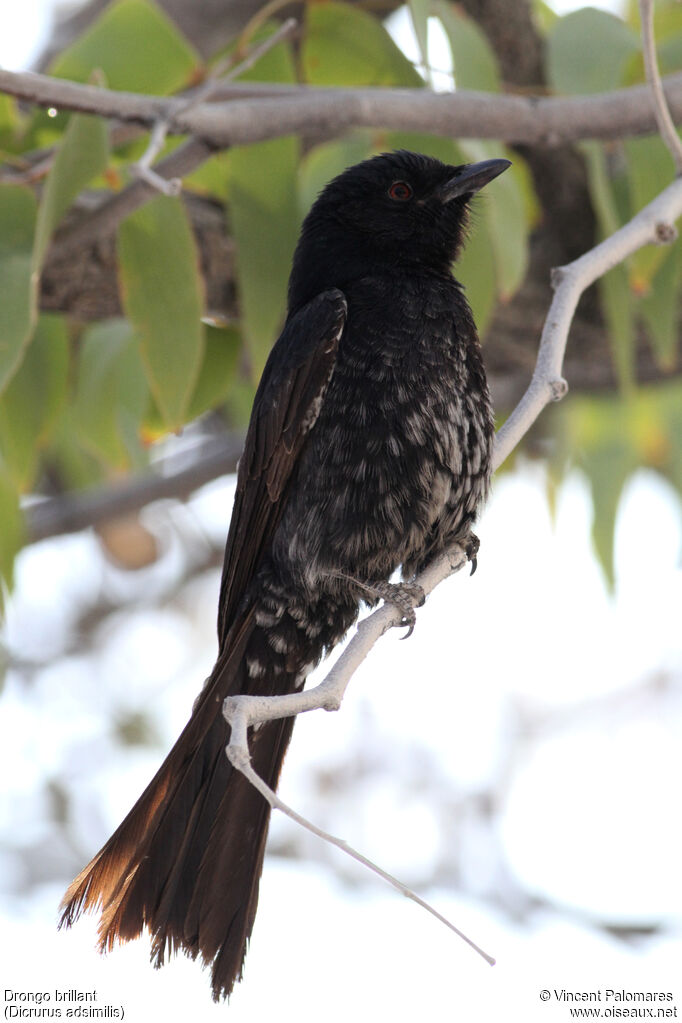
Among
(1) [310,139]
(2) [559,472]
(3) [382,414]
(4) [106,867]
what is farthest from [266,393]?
(2) [559,472]

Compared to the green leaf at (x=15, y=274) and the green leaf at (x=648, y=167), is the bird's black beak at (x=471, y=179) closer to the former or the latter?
the green leaf at (x=648, y=167)

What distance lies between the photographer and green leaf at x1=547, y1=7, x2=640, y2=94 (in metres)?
3.63

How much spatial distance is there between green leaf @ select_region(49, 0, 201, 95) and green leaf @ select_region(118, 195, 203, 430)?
621 mm

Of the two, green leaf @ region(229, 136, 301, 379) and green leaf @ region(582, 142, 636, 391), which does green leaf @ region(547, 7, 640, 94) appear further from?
green leaf @ region(229, 136, 301, 379)

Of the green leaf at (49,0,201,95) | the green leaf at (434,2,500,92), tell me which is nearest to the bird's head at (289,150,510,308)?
the green leaf at (434,2,500,92)

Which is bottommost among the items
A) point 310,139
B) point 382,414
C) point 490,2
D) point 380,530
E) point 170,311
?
point 380,530

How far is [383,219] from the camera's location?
3.23 m

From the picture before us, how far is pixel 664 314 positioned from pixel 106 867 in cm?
244

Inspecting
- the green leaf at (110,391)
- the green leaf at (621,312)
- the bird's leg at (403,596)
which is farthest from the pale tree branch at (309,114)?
the bird's leg at (403,596)

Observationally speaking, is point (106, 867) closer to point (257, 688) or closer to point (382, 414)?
point (257, 688)

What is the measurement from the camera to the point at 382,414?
2852 millimetres

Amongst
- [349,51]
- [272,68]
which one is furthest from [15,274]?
[349,51]

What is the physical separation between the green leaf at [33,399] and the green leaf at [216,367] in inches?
17.9

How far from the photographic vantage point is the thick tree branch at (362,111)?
266 centimetres
